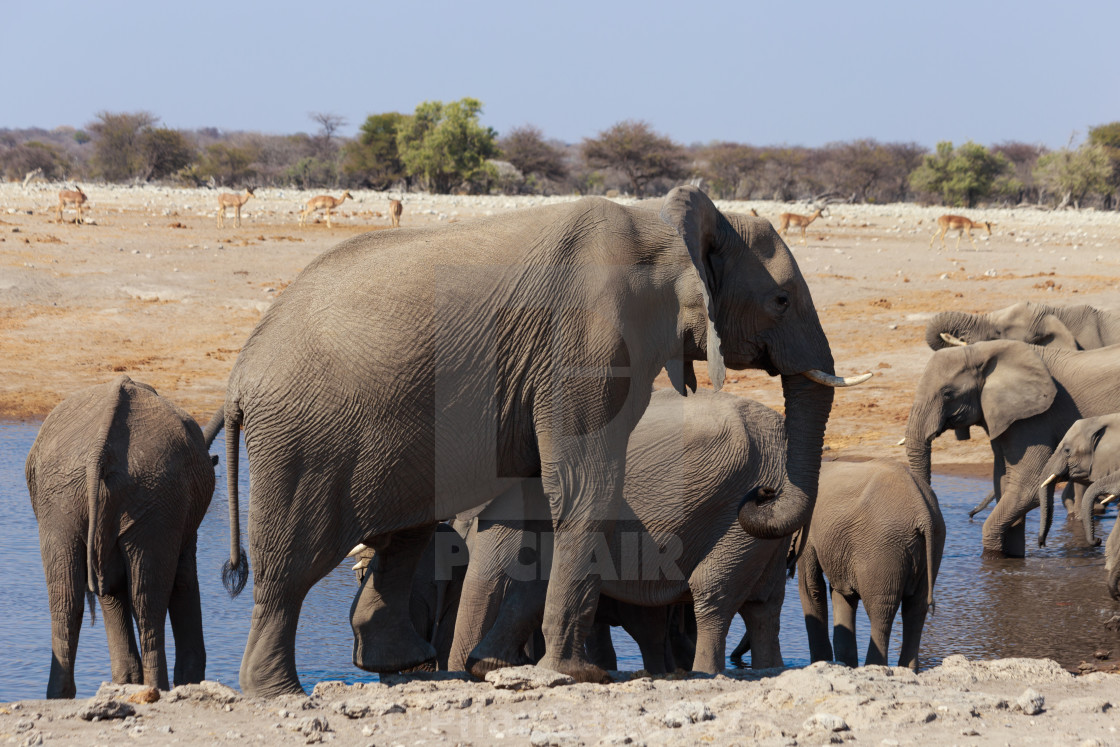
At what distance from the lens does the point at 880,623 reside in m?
5.73

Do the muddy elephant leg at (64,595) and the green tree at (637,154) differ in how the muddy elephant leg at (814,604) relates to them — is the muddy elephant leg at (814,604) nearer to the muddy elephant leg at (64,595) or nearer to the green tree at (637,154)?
the muddy elephant leg at (64,595)

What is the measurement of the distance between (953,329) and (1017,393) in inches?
89.1

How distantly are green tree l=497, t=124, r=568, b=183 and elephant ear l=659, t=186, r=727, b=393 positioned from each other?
42.8 m

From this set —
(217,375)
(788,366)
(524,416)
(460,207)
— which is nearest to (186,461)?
(524,416)

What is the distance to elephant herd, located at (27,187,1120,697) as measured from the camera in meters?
3.68

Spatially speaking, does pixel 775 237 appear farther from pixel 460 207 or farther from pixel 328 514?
pixel 460 207

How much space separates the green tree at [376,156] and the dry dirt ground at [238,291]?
49.9 ft

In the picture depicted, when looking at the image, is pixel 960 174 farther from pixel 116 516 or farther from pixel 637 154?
pixel 116 516

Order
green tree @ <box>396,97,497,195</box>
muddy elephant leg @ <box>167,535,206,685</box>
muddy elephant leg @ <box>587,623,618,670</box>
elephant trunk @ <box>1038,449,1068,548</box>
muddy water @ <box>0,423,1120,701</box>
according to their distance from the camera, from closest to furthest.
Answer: muddy elephant leg @ <box>167,535,206,685</box>
muddy elephant leg @ <box>587,623,618,670</box>
muddy water @ <box>0,423,1120,701</box>
elephant trunk @ <box>1038,449,1068,548</box>
green tree @ <box>396,97,497,195</box>

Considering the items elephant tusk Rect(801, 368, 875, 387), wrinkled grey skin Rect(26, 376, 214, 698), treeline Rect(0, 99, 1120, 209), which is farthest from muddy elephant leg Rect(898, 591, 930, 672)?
treeline Rect(0, 99, 1120, 209)

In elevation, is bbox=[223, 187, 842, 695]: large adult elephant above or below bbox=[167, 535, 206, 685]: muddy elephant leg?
above

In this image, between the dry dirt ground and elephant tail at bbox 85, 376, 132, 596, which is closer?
elephant tail at bbox 85, 376, 132, 596

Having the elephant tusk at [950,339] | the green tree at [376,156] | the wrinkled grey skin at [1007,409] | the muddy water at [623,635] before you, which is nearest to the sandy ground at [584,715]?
the muddy water at [623,635]

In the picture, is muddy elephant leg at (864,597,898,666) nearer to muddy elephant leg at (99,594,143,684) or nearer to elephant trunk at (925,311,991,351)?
Result: muddy elephant leg at (99,594,143,684)
